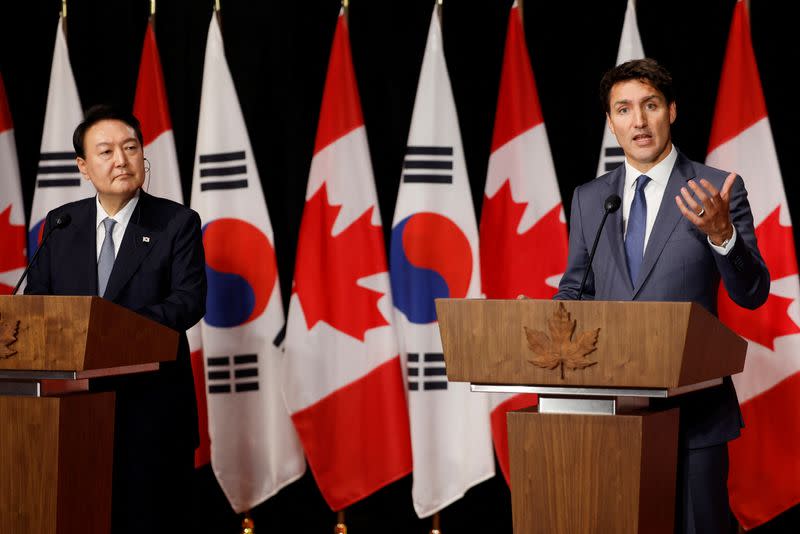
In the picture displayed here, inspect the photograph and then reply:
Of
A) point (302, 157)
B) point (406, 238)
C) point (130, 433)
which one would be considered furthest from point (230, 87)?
point (130, 433)

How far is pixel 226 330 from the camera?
438cm

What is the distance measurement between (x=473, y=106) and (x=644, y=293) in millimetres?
2317

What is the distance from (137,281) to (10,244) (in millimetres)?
1716

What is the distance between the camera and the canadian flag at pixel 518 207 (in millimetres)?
4191

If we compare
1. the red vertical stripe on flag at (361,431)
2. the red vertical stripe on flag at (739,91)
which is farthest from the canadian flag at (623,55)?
the red vertical stripe on flag at (361,431)

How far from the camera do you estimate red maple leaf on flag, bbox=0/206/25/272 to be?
14.9 ft

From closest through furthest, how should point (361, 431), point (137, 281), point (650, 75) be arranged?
point (650, 75)
point (137, 281)
point (361, 431)

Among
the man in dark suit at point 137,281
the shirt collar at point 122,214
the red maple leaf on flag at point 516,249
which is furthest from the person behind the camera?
the red maple leaf on flag at point 516,249

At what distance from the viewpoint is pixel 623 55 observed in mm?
4082

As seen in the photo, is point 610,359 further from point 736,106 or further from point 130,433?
point 736,106

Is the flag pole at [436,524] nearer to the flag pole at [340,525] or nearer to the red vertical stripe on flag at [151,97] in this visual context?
the flag pole at [340,525]

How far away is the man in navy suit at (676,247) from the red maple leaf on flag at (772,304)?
1.40 meters

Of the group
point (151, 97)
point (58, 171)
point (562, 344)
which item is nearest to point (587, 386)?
point (562, 344)

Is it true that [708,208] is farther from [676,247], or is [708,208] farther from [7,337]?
[7,337]
